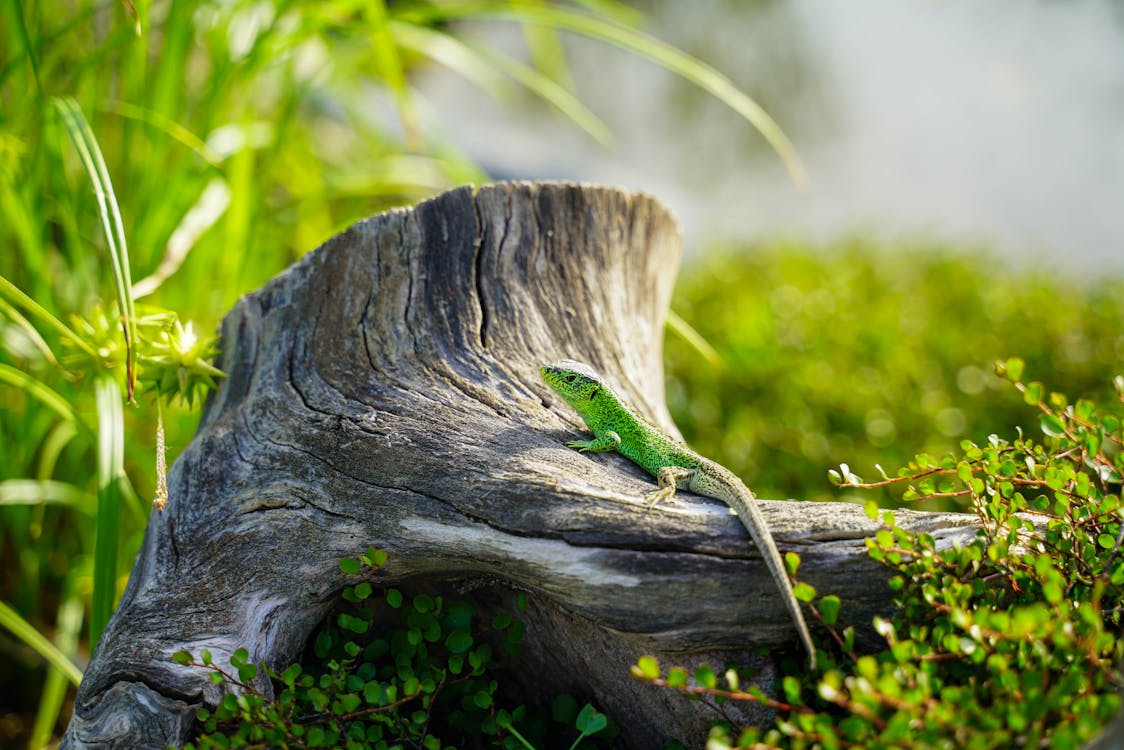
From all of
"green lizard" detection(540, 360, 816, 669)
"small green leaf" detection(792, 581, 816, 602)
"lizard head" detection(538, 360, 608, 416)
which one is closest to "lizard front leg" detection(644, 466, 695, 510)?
"green lizard" detection(540, 360, 816, 669)

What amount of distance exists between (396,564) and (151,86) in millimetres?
2520

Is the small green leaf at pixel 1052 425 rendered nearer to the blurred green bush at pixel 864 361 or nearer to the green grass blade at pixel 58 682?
the blurred green bush at pixel 864 361

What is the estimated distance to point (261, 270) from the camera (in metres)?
4.24

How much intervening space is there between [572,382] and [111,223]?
1370mm

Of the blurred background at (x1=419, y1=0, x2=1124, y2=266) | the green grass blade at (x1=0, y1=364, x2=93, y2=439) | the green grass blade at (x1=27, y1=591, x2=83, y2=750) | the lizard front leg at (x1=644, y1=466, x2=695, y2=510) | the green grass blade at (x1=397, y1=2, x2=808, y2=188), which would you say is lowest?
the green grass blade at (x1=27, y1=591, x2=83, y2=750)

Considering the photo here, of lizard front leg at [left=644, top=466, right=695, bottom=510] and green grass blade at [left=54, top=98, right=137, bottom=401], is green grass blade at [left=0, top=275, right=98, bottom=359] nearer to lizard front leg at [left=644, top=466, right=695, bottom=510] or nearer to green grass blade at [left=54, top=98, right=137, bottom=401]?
green grass blade at [left=54, top=98, right=137, bottom=401]

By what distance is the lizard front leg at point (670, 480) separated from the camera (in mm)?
2170

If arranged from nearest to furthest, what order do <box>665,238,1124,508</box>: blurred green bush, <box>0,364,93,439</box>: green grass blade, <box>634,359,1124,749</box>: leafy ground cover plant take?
1. <box>634,359,1124,749</box>: leafy ground cover plant
2. <box>0,364,93,439</box>: green grass blade
3. <box>665,238,1124,508</box>: blurred green bush

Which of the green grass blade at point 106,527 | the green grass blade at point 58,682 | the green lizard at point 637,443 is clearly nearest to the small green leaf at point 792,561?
the green lizard at point 637,443

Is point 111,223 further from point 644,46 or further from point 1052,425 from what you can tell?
point 1052,425

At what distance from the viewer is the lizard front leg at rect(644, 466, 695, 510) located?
2170 millimetres

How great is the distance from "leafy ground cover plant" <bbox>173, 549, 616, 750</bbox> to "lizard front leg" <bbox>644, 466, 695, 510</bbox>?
1.74 ft

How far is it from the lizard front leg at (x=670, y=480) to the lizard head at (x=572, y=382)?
0.38m

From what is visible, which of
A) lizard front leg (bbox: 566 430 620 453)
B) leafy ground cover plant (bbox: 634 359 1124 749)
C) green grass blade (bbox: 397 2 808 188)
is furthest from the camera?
green grass blade (bbox: 397 2 808 188)
